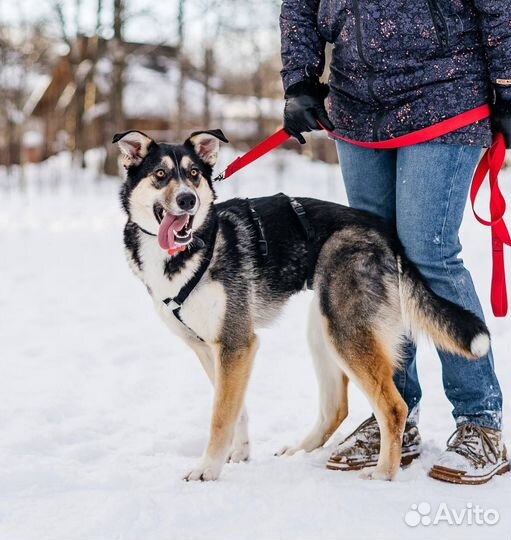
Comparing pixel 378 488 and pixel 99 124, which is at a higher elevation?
pixel 99 124

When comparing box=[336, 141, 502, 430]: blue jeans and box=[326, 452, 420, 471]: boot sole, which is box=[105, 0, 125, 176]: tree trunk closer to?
box=[336, 141, 502, 430]: blue jeans

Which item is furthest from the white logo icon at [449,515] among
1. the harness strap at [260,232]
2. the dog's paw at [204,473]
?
the harness strap at [260,232]

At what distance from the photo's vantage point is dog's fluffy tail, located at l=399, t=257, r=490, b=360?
2629 mm

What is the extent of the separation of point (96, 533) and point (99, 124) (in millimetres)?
27487

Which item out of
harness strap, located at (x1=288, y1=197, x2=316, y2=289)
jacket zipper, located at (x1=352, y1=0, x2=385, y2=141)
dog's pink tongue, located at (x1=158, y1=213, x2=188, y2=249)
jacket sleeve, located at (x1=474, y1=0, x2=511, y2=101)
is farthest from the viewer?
harness strap, located at (x1=288, y1=197, x2=316, y2=289)

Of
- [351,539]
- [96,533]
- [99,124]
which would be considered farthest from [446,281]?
[99,124]

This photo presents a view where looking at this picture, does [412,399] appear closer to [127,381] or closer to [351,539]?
[351,539]

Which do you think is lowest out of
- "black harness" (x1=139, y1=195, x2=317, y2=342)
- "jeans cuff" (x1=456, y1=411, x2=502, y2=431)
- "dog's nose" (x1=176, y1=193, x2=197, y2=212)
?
"jeans cuff" (x1=456, y1=411, x2=502, y2=431)

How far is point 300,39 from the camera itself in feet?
9.87

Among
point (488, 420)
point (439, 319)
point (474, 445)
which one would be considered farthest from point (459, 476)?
point (439, 319)

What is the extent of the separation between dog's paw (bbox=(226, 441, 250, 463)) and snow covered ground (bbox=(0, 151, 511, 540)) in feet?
0.18

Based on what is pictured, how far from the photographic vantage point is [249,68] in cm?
2575

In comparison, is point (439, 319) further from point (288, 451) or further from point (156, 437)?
point (156, 437)

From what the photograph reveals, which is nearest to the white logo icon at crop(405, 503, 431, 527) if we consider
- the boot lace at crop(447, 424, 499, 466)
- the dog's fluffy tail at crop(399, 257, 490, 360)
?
the boot lace at crop(447, 424, 499, 466)
